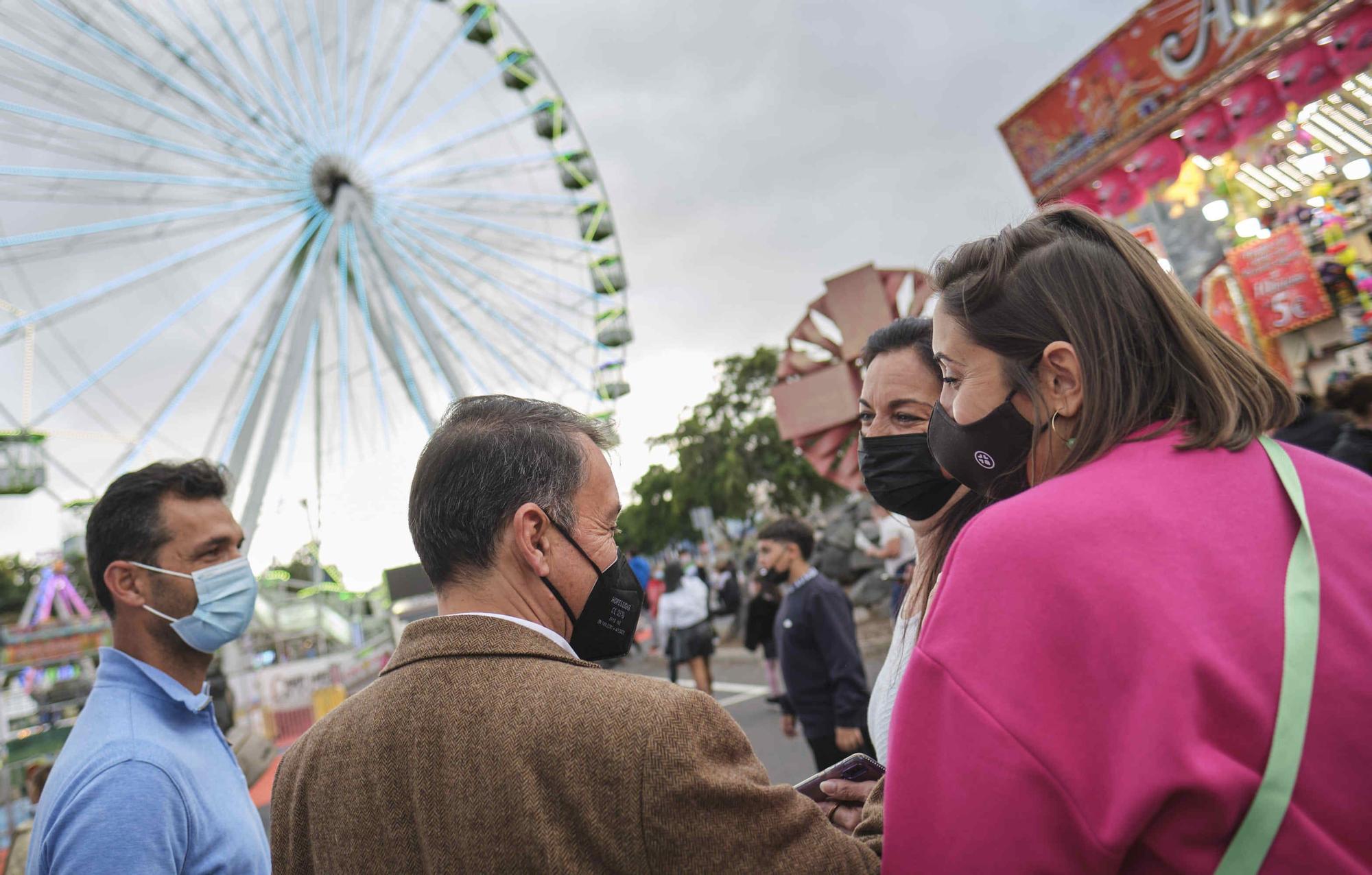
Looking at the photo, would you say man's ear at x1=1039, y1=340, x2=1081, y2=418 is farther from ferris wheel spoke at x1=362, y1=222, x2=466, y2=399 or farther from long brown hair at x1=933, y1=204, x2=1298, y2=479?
ferris wheel spoke at x1=362, y1=222, x2=466, y2=399

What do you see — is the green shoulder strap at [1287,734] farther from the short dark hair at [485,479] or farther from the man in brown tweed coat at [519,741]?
the short dark hair at [485,479]

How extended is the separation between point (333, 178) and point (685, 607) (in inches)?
355

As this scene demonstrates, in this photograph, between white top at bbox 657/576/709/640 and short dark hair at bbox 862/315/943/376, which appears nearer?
short dark hair at bbox 862/315/943/376

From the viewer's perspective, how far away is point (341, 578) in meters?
13.4

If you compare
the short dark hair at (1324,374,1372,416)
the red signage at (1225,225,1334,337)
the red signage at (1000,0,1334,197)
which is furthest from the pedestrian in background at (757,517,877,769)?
the red signage at (1225,225,1334,337)

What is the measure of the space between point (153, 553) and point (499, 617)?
6.22 feet

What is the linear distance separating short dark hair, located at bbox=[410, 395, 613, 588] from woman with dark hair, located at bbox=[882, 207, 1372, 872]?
0.70 m

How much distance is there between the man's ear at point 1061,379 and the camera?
4.06 ft

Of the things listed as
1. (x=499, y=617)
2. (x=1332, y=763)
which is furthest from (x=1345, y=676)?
(x=499, y=617)

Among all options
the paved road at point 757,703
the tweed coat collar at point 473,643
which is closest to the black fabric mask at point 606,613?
the tweed coat collar at point 473,643

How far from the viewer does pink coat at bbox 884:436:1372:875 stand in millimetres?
899

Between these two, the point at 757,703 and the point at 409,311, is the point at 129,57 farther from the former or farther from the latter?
the point at 757,703

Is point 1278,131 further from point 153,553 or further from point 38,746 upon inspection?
point 38,746

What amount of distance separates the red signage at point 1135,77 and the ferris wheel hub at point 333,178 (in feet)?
33.1
